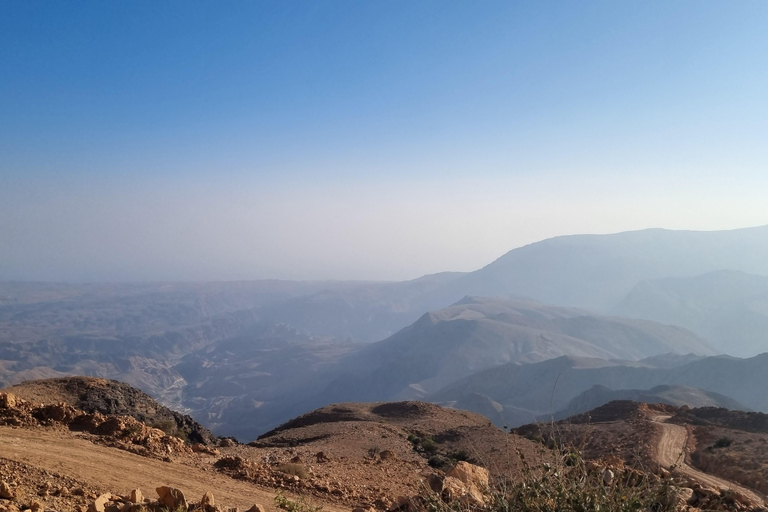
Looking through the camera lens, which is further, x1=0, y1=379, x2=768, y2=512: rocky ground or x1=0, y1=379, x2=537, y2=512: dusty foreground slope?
x1=0, y1=379, x2=537, y2=512: dusty foreground slope

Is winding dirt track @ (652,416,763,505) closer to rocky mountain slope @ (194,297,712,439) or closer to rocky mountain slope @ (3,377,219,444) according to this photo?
rocky mountain slope @ (3,377,219,444)

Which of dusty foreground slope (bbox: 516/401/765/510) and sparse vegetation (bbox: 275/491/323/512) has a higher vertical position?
sparse vegetation (bbox: 275/491/323/512)

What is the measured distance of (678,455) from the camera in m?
17.9

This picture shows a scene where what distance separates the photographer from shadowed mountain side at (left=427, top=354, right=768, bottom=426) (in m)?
94.4

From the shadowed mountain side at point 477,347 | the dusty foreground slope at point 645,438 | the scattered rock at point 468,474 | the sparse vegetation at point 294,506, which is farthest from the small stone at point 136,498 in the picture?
the shadowed mountain side at point 477,347

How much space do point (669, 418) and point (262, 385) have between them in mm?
160103

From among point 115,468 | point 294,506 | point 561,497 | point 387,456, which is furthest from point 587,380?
point 561,497

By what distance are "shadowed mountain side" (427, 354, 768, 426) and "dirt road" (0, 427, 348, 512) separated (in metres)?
86.0

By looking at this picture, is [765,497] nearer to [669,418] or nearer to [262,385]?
[669,418]

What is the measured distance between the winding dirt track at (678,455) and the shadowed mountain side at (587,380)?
65.1 metres

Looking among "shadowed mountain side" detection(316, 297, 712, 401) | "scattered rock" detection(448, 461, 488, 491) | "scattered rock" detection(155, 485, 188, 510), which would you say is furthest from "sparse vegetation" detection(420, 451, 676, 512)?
"shadowed mountain side" detection(316, 297, 712, 401)

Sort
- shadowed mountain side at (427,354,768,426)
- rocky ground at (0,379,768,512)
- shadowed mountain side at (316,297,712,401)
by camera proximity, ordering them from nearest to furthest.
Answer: rocky ground at (0,379,768,512) < shadowed mountain side at (427,354,768,426) < shadowed mountain side at (316,297,712,401)

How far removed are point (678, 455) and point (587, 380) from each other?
333 ft

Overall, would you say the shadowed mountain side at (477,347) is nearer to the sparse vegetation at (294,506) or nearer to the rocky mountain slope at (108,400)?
the rocky mountain slope at (108,400)
